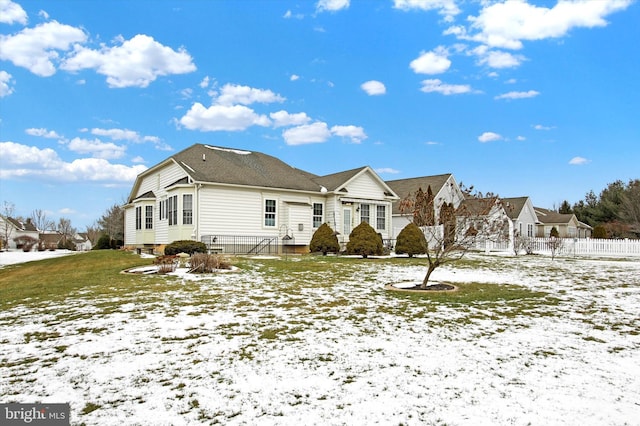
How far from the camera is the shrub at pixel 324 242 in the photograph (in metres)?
21.2

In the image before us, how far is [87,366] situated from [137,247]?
23.6 meters

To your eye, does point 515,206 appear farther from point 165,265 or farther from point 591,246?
point 165,265

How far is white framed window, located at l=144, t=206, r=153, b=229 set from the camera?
81.3 ft

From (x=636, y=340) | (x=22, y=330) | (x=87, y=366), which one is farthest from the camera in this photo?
(x=22, y=330)

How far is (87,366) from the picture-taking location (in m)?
4.47

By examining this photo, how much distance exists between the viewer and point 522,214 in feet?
136

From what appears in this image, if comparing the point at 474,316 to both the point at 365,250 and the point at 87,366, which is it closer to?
the point at 87,366

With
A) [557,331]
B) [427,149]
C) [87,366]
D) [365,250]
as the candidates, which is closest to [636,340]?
[557,331]

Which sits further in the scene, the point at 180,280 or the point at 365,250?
the point at 365,250

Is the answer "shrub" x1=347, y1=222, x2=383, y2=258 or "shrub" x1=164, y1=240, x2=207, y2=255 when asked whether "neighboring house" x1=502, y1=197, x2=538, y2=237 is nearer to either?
"shrub" x1=347, y1=222, x2=383, y2=258

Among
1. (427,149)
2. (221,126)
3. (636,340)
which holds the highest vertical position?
(221,126)

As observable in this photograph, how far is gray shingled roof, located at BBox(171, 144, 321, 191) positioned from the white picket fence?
12.5 meters
